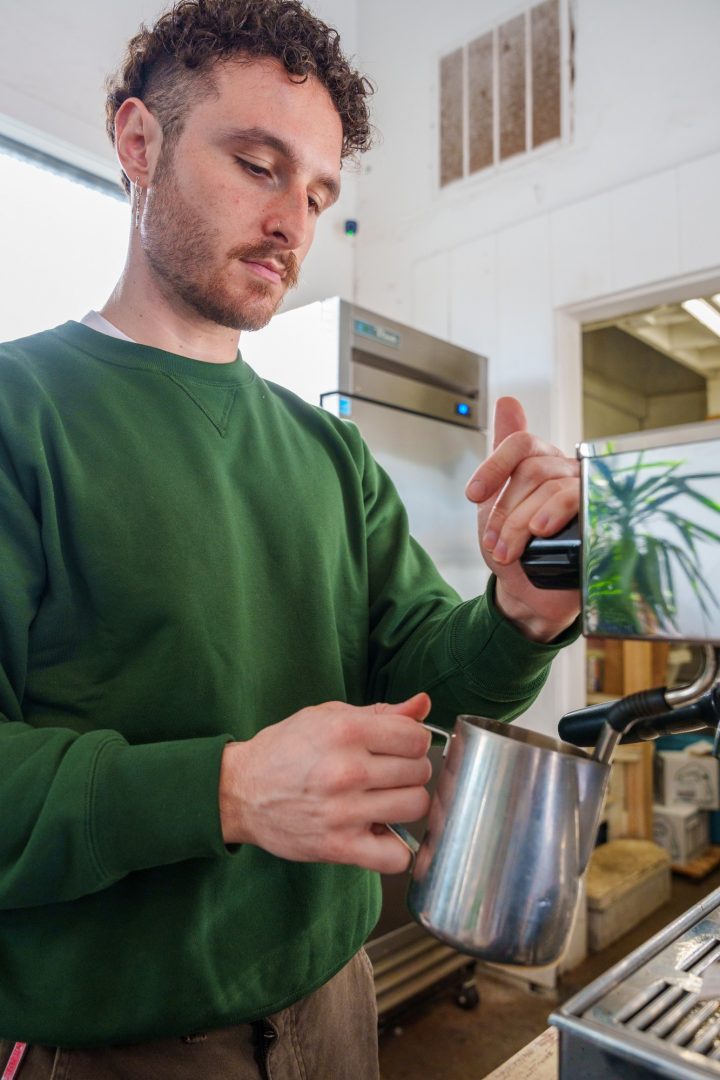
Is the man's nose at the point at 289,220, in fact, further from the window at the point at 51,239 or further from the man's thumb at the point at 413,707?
the window at the point at 51,239

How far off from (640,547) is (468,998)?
218cm

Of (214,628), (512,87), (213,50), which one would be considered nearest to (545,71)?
(512,87)

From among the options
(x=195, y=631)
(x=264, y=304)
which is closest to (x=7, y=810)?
(x=195, y=631)

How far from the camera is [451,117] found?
272 centimetres

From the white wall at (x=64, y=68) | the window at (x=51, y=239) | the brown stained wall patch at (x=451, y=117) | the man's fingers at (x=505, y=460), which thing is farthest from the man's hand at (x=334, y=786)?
the brown stained wall patch at (x=451, y=117)

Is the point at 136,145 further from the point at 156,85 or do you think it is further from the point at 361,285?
the point at 361,285

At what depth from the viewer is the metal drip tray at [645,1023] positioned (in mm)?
485

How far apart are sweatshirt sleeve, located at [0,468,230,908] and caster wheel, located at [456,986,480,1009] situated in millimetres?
2044

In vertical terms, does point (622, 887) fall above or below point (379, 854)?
below

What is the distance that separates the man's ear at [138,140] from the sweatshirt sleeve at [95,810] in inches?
26.2

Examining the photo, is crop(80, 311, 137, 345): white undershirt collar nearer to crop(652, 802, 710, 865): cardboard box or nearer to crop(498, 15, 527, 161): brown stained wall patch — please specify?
crop(498, 15, 527, 161): brown stained wall patch

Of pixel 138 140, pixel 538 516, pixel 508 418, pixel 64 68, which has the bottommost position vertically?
pixel 538 516

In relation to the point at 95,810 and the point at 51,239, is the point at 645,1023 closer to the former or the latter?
the point at 95,810

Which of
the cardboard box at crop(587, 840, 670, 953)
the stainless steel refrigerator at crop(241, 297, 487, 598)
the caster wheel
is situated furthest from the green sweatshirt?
the cardboard box at crop(587, 840, 670, 953)
